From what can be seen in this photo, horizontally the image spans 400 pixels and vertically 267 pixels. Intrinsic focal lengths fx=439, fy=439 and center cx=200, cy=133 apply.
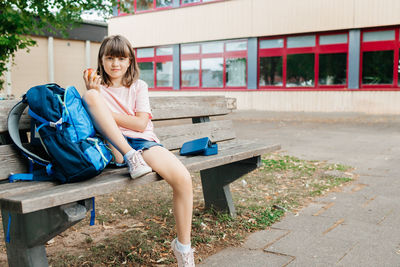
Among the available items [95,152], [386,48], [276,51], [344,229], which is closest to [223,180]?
[344,229]

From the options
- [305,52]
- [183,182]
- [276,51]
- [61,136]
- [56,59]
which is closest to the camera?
[61,136]

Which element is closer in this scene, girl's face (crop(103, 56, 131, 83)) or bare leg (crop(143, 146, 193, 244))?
bare leg (crop(143, 146, 193, 244))

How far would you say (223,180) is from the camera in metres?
3.79

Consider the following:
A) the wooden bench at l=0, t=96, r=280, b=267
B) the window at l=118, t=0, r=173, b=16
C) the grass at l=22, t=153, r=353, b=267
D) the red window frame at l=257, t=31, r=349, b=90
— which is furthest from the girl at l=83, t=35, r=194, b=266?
the window at l=118, t=0, r=173, b=16

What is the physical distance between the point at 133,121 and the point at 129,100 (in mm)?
190

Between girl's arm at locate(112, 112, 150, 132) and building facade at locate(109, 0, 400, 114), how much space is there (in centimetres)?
1291

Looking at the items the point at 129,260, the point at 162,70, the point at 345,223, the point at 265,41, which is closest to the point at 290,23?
the point at 265,41

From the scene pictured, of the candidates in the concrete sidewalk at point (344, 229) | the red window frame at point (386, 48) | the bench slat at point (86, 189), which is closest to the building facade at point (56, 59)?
the red window frame at point (386, 48)

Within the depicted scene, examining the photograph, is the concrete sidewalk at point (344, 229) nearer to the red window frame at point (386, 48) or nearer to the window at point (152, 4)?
the red window frame at point (386, 48)

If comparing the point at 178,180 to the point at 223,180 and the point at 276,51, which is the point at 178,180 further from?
the point at 276,51

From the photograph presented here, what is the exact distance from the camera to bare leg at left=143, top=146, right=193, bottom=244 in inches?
100

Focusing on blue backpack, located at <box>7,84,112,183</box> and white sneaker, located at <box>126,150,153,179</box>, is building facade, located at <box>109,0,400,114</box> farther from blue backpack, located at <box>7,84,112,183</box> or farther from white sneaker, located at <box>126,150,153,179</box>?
blue backpack, located at <box>7,84,112,183</box>

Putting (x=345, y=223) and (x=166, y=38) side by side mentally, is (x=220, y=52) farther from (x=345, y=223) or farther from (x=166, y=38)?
(x=345, y=223)

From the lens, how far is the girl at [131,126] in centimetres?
254
